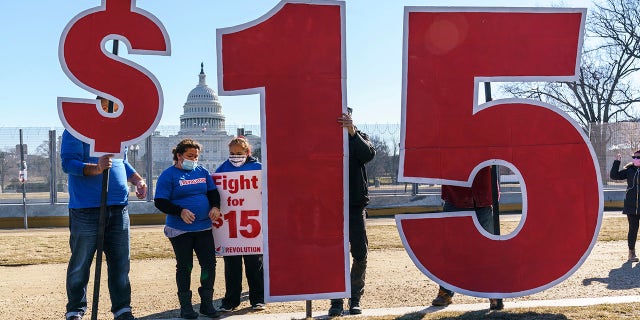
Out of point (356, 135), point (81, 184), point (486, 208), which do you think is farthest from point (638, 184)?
point (81, 184)

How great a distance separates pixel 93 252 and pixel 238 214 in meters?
1.50

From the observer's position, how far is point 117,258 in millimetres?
5613

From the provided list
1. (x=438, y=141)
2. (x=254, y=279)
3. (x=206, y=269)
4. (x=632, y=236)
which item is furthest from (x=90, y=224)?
(x=632, y=236)

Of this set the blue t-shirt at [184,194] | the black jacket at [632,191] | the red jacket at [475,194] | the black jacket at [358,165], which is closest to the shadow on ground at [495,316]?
the red jacket at [475,194]

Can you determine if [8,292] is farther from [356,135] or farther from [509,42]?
[509,42]

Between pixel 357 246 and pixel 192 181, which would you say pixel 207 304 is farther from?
pixel 357 246

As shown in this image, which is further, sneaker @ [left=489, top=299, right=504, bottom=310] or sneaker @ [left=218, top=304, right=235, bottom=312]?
sneaker @ [left=218, top=304, right=235, bottom=312]

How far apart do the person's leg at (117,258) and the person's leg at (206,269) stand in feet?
2.25

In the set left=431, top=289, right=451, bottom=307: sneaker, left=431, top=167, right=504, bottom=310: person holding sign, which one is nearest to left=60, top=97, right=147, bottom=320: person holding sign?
left=431, top=289, right=451, bottom=307: sneaker

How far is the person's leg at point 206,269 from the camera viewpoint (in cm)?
583

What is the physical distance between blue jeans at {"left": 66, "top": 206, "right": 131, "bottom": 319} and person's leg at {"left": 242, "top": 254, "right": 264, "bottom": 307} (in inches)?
50.7

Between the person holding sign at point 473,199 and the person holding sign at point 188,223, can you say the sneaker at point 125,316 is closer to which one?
the person holding sign at point 188,223

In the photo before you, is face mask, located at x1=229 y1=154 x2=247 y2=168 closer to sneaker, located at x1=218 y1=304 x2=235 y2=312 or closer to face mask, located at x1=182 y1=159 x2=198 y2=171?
face mask, located at x1=182 y1=159 x2=198 y2=171

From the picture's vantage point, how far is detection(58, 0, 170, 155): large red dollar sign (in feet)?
16.7
